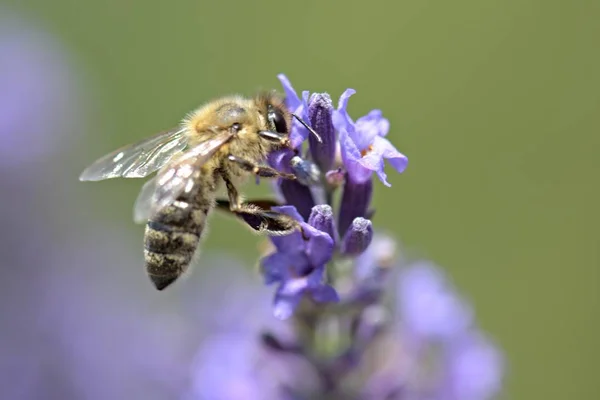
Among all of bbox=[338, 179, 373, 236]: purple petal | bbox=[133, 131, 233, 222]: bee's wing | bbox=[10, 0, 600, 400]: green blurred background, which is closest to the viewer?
bbox=[133, 131, 233, 222]: bee's wing

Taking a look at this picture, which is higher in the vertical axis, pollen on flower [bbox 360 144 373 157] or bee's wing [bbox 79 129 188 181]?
pollen on flower [bbox 360 144 373 157]

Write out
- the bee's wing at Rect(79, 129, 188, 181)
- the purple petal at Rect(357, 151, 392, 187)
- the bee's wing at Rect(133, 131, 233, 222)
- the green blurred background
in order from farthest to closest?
the green blurred background → the bee's wing at Rect(79, 129, 188, 181) → the bee's wing at Rect(133, 131, 233, 222) → the purple petal at Rect(357, 151, 392, 187)

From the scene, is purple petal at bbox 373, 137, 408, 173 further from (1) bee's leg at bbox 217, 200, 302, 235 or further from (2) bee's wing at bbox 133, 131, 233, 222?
(2) bee's wing at bbox 133, 131, 233, 222

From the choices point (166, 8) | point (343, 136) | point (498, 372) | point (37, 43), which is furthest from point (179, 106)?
point (343, 136)

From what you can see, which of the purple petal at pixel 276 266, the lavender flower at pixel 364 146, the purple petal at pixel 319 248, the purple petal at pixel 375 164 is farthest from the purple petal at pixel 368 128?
the purple petal at pixel 276 266

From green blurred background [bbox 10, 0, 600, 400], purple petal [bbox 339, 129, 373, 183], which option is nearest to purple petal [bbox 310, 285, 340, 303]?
purple petal [bbox 339, 129, 373, 183]

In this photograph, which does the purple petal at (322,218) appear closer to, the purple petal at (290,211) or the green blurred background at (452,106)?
the purple petal at (290,211)

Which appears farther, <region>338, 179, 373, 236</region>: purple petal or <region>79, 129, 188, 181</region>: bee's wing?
<region>79, 129, 188, 181</region>: bee's wing
